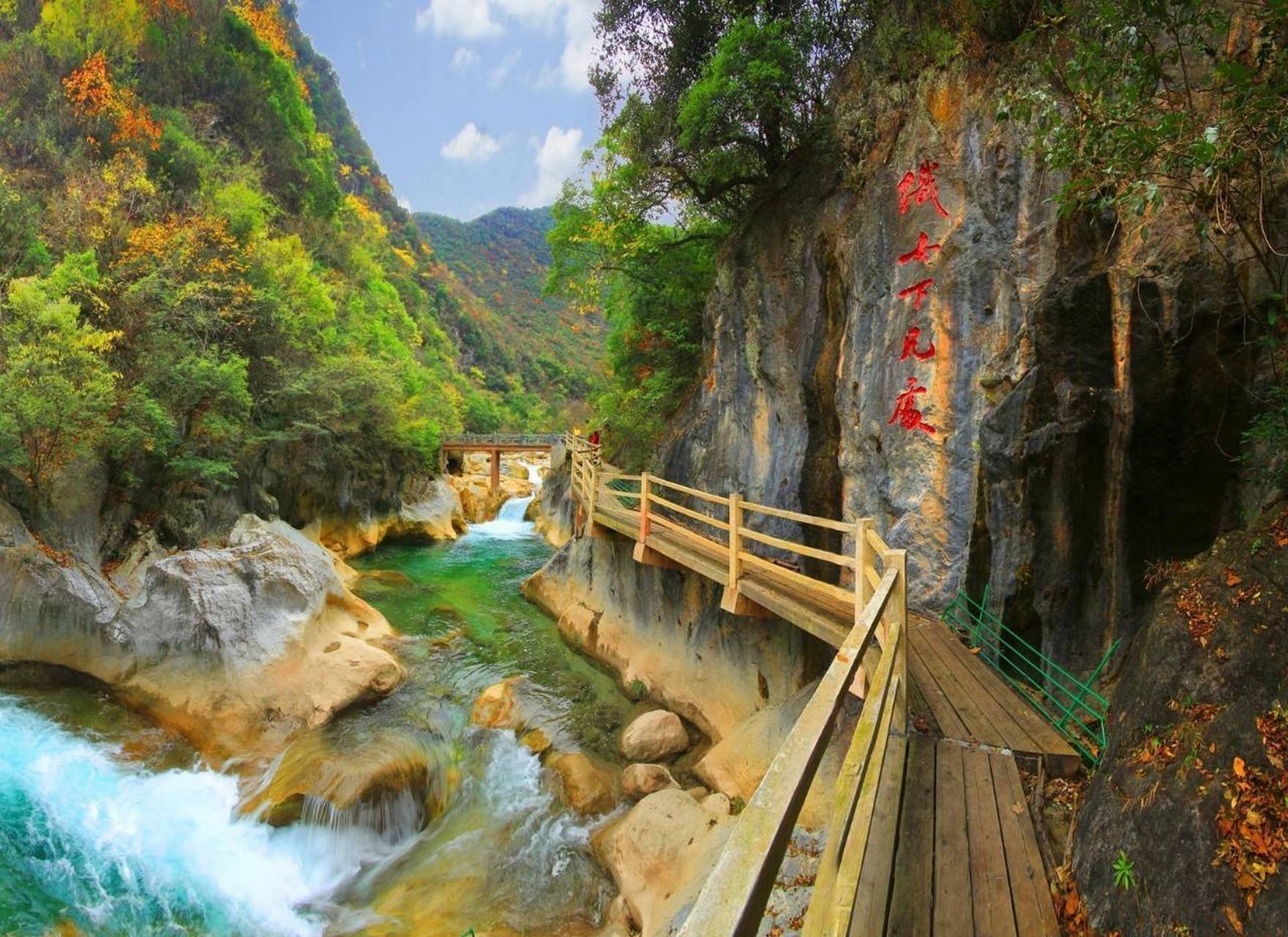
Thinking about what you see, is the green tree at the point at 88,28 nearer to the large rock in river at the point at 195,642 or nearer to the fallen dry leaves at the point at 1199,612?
the large rock in river at the point at 195,642

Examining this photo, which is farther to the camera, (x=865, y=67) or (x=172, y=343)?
(x=172, y=343)

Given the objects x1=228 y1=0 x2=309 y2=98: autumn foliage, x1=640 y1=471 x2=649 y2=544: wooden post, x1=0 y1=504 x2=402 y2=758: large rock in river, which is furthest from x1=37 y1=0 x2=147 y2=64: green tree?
x1=640 y1=471 x2=649 y2=544: wooden post

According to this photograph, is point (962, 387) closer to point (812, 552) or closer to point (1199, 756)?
point (812, 552)

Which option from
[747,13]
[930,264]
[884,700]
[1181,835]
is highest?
[747,13]

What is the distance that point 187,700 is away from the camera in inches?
335

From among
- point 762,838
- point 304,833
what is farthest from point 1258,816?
point 304,833

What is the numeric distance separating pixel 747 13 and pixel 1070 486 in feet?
29.7

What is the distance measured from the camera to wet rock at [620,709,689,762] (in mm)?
8141

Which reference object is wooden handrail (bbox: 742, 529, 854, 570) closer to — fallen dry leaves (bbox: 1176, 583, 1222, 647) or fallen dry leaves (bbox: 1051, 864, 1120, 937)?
fallen dry leaves (bbox: 1176, 583, 1222, 647)

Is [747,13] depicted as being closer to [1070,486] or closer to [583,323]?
[1070,486]

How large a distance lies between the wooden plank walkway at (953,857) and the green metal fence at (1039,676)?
82 centimetres

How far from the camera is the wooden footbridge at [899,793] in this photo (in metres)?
1.38

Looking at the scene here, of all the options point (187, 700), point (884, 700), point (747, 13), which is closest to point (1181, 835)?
point (884, 700)

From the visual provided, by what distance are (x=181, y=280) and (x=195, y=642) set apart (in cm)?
971
